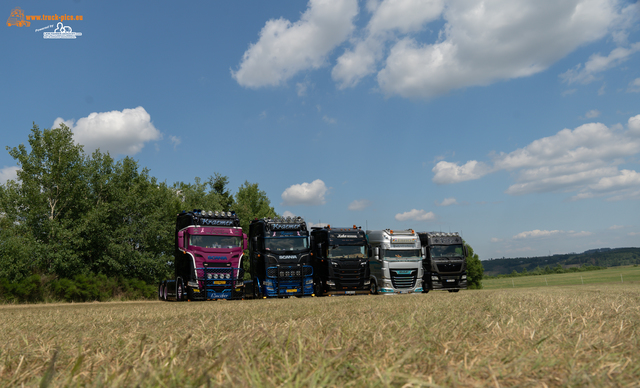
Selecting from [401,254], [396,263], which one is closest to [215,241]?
[396,263]

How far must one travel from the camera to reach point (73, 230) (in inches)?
1164

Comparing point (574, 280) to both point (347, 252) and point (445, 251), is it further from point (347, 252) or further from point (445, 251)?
point (347, 252)

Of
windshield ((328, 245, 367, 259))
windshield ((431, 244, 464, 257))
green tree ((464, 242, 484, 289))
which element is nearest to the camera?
windshield ((328, 245, 367, 259))

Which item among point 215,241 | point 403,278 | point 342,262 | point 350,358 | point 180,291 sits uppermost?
point 215,241

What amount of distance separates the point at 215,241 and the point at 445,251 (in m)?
14.2

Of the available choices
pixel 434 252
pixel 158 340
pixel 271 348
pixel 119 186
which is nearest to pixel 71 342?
pixel 158 340

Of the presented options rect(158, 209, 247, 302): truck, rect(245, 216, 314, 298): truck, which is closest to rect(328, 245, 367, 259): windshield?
rect(245, 216, 314, 298): truck

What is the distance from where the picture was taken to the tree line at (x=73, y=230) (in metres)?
Answer: 25.2

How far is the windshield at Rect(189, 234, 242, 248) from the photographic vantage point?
1922 centimetres

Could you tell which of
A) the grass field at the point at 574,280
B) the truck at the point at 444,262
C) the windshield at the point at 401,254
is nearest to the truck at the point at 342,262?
the windshield at the point at 401,254

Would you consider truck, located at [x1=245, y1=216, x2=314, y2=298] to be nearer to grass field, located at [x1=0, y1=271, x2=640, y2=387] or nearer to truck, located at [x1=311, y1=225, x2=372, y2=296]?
truck, located at [x1=311, y1=225, x2=372, y2=296]

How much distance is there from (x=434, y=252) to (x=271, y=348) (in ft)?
81.8

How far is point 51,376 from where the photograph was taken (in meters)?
1.58

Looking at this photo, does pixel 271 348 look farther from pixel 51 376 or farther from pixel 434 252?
pixel 434 252
